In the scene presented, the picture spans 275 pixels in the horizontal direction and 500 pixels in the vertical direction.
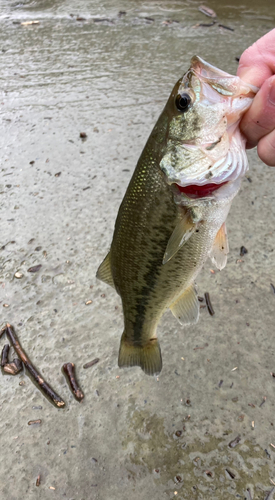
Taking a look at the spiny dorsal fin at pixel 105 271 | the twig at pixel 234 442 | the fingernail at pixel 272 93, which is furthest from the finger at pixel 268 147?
the twig at pixel 234 442

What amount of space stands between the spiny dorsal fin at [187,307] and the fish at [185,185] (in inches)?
6.0

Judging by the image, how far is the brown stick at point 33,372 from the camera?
206cm

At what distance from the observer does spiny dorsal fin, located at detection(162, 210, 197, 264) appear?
146cm

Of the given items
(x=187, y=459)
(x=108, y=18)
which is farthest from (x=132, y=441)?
(x=108, y=18)

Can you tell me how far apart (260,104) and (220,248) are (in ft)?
2.14

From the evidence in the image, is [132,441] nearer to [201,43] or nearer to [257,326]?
[257,326]

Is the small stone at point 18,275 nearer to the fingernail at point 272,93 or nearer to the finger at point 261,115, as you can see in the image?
the finger at point 261,115

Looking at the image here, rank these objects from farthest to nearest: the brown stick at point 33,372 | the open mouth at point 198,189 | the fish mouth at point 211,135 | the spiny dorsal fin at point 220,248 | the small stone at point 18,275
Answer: the small stone at point 18,275
the brown stick at point 33,372
the spiny dorsal fin at point 220,248
the open mouth at point 198,189
the fish mouth at point 211,135

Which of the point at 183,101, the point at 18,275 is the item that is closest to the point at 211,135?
the point at 183,101

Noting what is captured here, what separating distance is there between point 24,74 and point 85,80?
84 centimetres

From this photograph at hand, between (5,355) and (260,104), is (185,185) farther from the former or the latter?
(5,355)

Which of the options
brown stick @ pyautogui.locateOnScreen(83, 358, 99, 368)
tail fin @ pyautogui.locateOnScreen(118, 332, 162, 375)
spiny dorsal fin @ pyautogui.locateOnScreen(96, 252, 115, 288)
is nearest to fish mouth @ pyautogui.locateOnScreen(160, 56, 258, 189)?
spiny dorsal fin @ pyautogui.locateOnScreen(96, 252, 115, 288)

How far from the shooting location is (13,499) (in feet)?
5.83

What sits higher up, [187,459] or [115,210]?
[115,210]
